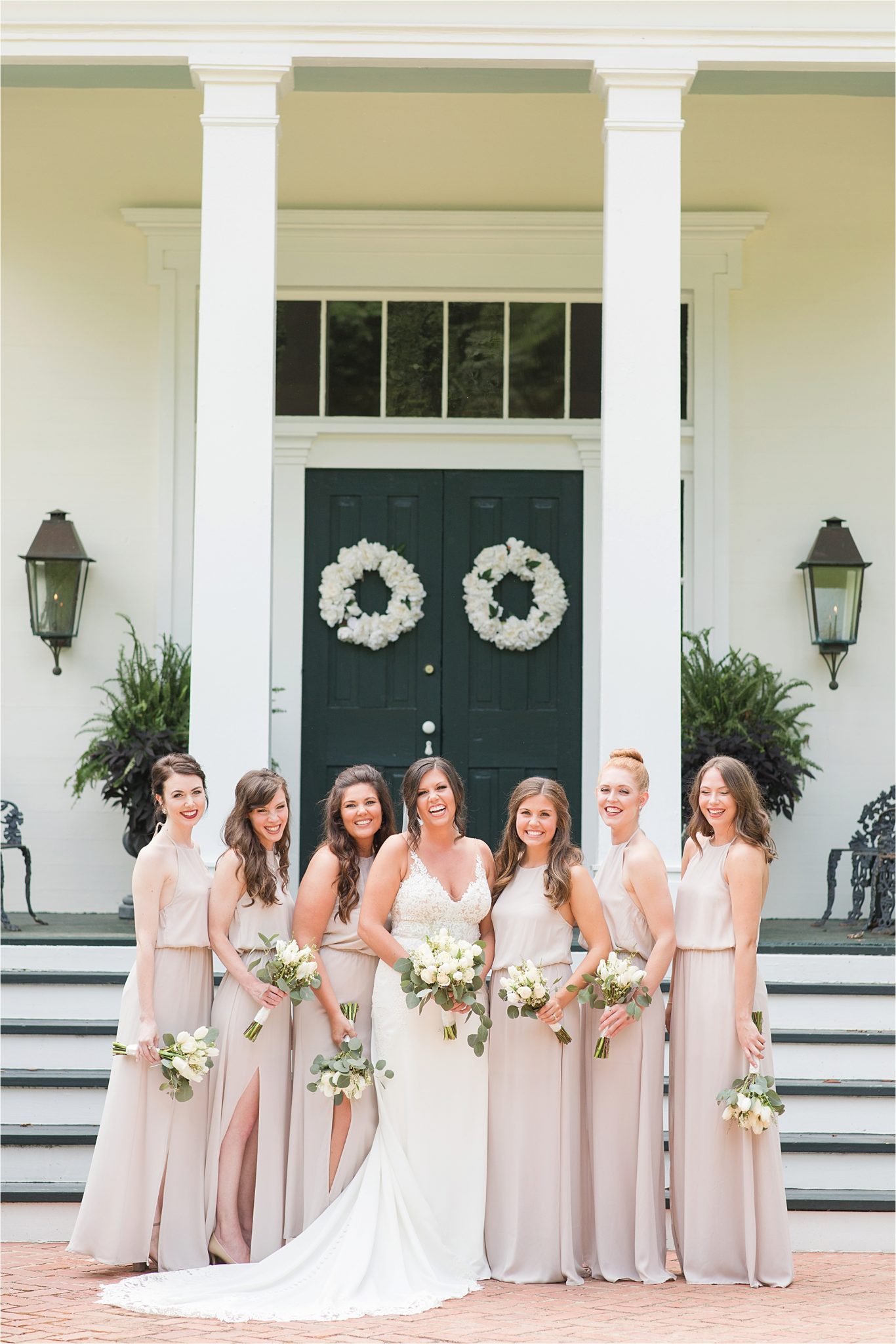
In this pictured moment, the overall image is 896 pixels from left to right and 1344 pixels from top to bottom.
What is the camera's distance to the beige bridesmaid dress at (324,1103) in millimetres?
4891

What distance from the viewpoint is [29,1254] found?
17.3 feet

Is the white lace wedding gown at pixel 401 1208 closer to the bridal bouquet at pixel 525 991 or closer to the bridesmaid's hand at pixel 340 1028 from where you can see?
the bridesmaid's hand at pixel 340 1028

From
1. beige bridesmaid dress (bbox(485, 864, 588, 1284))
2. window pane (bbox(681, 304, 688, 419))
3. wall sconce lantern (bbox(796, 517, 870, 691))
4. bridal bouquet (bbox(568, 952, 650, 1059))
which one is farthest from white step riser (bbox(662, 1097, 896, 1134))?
window pane (bbox(681, 304, 688, 419))

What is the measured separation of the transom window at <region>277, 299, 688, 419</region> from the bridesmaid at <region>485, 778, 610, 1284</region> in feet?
14.5

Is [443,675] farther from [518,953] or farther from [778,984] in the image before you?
[518,953]

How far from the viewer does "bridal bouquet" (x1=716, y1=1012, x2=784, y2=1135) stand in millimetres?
4719

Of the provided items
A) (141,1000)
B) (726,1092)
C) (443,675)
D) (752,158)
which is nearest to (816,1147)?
(726,1092)

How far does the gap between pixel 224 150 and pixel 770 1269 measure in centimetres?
524

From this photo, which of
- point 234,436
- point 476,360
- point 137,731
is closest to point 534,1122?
point 234,436

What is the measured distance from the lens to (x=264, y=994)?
4.87 metres

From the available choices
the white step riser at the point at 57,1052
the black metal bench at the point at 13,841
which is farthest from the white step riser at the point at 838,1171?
the black metal bench at the point at 13,841

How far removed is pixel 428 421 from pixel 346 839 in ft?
14.4

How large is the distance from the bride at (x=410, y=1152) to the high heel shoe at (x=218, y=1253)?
158 mm

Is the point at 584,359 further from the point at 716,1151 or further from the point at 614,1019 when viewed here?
the point at 716,1151
